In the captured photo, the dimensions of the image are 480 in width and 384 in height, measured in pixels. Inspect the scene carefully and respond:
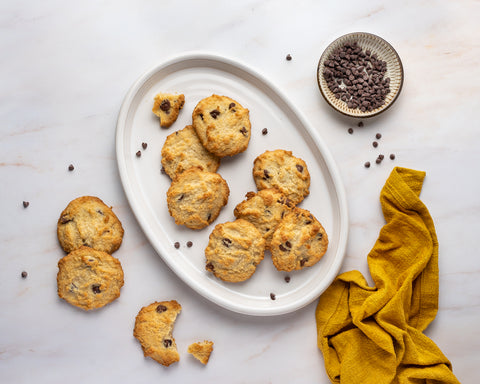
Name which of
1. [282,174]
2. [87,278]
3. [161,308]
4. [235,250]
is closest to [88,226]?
[87,278]

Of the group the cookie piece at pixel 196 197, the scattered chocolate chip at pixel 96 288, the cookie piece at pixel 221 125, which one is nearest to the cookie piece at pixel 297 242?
the cookie piece at pixel 196 197

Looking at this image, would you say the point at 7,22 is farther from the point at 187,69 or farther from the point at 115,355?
the point at 115,355

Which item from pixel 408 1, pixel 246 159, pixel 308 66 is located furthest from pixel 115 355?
pixel 408 1

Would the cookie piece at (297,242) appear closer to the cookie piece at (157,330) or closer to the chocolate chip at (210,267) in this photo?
the chocolate chip at (210,267)

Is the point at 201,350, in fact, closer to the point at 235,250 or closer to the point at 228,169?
the point at 235,250

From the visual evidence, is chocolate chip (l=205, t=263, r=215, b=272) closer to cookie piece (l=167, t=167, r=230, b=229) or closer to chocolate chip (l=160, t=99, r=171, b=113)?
cookie piece (l=167, t=167, r=230, b=229)

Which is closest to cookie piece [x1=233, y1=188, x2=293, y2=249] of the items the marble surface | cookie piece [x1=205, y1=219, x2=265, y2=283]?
cookie piece [x1=205, y1=219, x2=265, y2=283]
